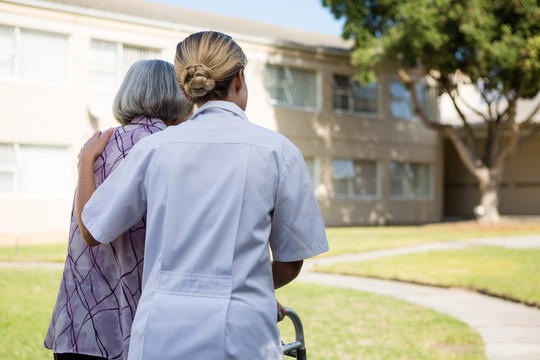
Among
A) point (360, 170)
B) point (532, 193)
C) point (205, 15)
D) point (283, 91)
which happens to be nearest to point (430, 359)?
point (283, 91)

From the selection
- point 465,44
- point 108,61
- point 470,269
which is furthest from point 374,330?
point 465,44

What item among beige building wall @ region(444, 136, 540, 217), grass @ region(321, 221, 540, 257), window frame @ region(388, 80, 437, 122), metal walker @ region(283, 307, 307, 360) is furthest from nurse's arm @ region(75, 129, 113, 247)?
beige building wall @ region(444, 136, 540, 217)

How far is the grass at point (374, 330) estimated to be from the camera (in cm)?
502

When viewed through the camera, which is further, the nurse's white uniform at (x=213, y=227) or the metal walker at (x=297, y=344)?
the metal walker at (x=297, y=344)

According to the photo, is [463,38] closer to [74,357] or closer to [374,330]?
[374,330]

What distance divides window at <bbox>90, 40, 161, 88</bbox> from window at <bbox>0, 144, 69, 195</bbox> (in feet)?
7.13

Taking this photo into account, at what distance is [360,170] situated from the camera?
2353cm

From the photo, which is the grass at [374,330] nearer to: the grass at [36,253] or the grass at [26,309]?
the grass at [26,309]

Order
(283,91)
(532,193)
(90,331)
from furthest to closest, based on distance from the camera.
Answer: (532,193)
(283,91)
(90,331)

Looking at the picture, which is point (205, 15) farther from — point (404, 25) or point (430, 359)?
point (430, 359)

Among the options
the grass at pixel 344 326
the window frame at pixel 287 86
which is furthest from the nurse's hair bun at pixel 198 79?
the window frame at pixel 287 86

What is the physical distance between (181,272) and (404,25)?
713 inches

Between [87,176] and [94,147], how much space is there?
127mm

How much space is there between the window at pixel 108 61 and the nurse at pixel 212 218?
16.3 m
